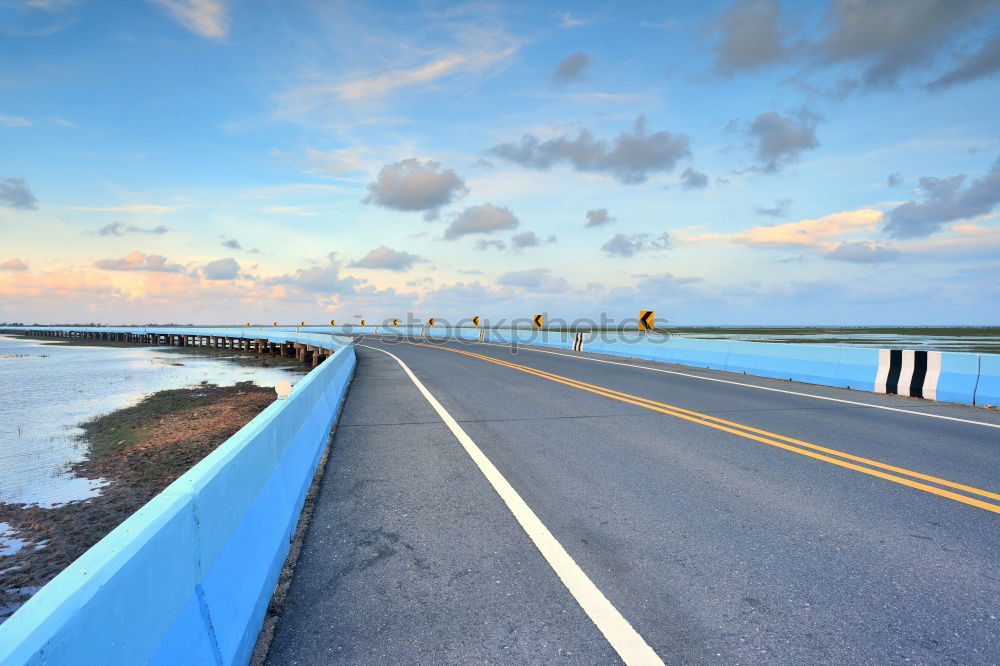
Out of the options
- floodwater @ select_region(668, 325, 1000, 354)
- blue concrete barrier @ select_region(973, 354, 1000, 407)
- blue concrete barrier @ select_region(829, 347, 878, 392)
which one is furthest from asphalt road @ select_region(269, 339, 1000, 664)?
floodwater @ select_region(668, 325, 1000, 354)

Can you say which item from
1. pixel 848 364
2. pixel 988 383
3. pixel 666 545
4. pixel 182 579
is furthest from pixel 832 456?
pixel 848 364

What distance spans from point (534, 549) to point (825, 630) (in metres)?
1.82

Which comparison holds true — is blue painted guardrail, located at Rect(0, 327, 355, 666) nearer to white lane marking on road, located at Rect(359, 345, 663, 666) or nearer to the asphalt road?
the asphalt road

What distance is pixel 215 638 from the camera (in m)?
2.44

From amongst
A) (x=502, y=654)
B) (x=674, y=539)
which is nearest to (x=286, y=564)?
(x=502, y=654)

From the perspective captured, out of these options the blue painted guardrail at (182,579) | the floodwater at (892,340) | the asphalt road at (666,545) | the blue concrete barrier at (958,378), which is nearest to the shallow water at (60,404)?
the asphalt road at (666,545)

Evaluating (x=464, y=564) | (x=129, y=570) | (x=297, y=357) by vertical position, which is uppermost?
(x=129, y=570)

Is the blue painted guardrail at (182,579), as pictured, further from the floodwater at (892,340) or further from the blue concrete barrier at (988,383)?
the floodwater at (892,340)

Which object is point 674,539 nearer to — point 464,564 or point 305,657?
point 464,564

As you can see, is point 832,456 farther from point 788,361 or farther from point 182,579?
point 788,361

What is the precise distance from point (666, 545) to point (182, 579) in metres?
3.17

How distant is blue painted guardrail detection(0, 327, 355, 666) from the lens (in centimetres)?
152

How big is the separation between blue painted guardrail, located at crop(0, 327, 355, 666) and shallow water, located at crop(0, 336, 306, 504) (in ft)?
24.5

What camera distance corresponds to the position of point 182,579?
222 centimetres
